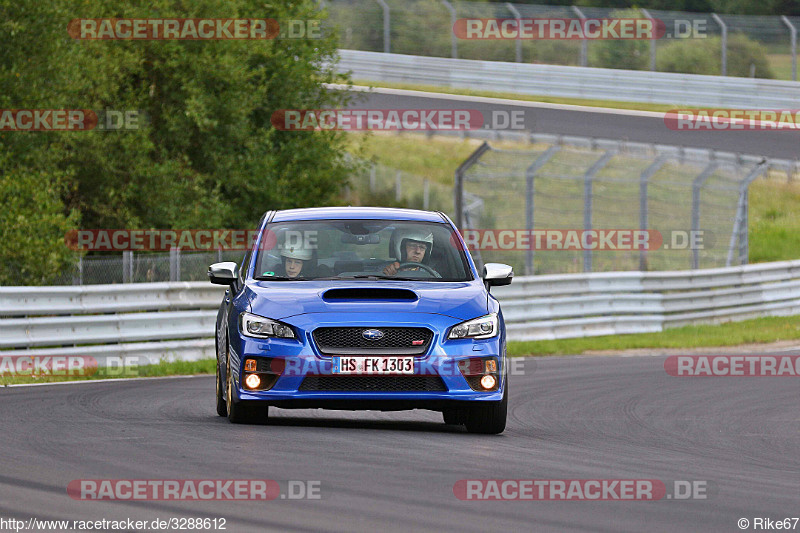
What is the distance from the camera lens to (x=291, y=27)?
28438mm

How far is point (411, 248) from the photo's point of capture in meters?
10.8

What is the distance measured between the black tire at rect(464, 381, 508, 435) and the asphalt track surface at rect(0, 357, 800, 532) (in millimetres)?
118

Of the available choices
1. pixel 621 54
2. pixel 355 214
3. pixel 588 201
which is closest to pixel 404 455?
pixel 355 214

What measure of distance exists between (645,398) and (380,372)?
5195 millimetres

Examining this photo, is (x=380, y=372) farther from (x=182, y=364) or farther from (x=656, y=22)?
(x=656, y=22)

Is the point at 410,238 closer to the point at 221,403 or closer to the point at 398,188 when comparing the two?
the point at 221,403

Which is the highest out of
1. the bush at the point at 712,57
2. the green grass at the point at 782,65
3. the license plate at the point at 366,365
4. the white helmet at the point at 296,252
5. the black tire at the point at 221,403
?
the bush at the point at 712,57

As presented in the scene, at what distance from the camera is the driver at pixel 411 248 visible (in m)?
10.8

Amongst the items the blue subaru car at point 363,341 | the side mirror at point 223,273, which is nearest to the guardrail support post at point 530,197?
the side mirror at point 223,273

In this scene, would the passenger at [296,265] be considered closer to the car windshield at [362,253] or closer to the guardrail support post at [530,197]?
the car windshield at [362,253]

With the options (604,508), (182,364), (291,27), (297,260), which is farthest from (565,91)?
(604,508)

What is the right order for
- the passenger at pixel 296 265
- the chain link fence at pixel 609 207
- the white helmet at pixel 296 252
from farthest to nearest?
the chain link fence at pixel 609 207 → the white helmet at pixel 296 252 → the passenger at pixel 296 265

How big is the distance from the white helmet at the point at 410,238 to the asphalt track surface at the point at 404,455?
4.24 ft

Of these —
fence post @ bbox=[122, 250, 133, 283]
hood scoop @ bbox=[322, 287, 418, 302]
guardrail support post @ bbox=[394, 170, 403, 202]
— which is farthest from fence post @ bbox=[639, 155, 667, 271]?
hood scoop @ bbox=[322, 287, 418, 302]
